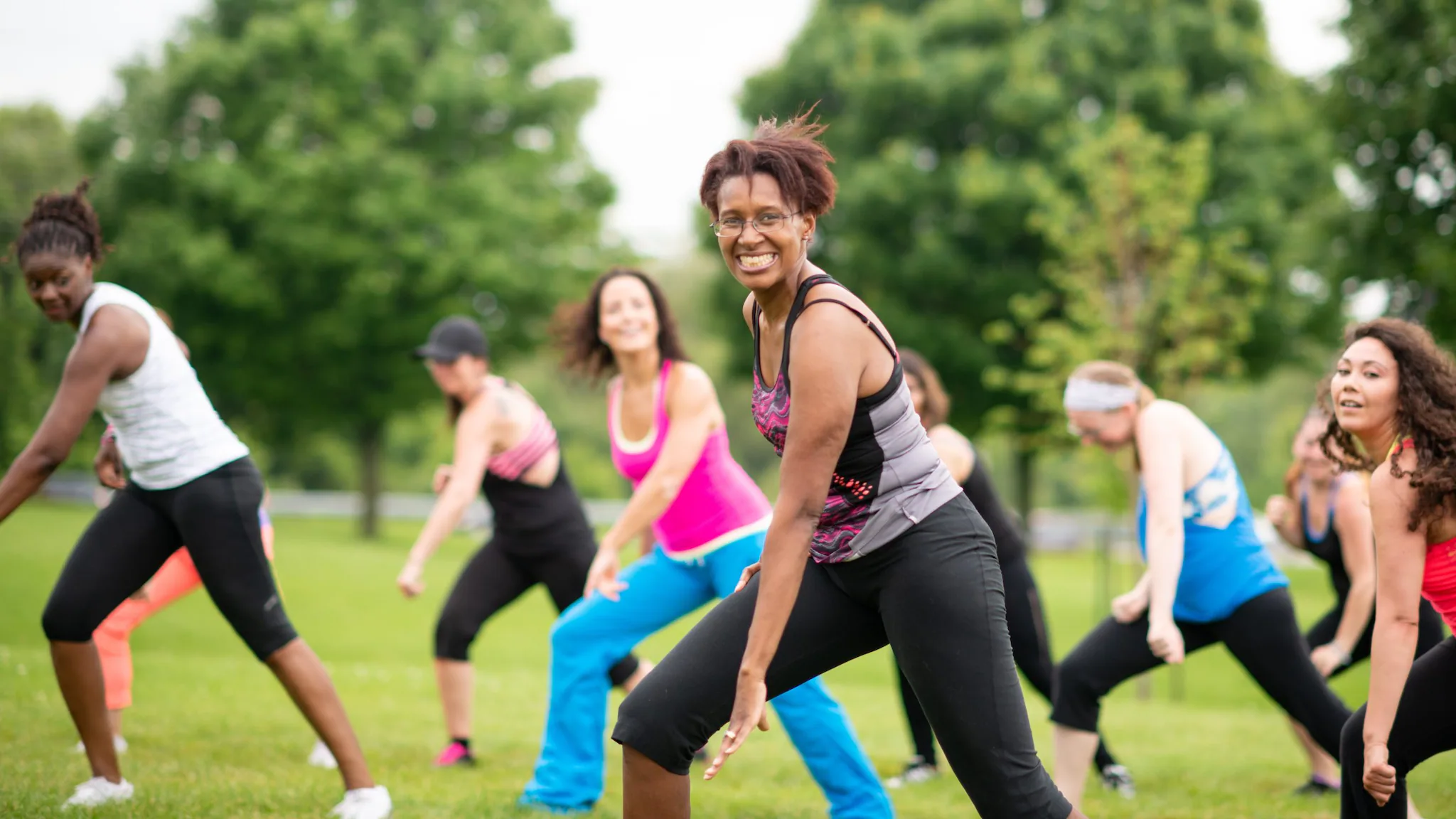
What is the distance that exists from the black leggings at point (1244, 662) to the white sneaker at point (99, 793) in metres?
4.17

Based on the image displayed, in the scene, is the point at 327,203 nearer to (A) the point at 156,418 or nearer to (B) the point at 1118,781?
(A) the point at 156,418

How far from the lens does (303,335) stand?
27.2m

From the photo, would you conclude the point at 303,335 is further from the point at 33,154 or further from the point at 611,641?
the point at 611,641

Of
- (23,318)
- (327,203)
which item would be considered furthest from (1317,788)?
(23,318)

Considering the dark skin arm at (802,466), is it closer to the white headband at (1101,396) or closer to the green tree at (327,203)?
the white headband at (1101,396)

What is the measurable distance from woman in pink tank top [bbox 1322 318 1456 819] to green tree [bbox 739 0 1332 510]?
2023 cm

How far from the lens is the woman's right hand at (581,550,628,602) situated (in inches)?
211

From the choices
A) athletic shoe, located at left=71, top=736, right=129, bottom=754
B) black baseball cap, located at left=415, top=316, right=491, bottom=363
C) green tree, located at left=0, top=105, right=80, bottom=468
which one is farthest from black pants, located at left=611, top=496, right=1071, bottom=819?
green tree, located at left=0, top=105, right=80, bottom=468

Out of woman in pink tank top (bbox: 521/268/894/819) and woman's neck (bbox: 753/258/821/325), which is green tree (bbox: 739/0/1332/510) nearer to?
woman in pink tank top (bbox: 521/268/894/819)

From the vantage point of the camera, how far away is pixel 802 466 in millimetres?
3162

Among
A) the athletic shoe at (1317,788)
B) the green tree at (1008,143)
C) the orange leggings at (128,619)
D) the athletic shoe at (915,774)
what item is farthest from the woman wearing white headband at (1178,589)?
the green tree at (1008,143)

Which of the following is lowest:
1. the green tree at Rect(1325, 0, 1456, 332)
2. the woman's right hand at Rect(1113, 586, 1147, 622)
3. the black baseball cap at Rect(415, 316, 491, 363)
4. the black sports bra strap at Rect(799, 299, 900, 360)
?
the woman's right hand at Rect(1113, 586, 1147, 622)

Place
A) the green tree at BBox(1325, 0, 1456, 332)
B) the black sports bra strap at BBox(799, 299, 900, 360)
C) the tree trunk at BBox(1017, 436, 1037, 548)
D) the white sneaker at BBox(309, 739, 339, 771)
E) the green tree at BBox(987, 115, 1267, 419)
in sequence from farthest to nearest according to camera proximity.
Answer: the tree trunk at BBox(1017, 436, 1037, 548), the green tree at BBox(1325, 0, 1456, 332), the green tree at BBox(987, 115, 1267, 419), the white sneaker at BBox(309, 739, 339, 771), the black sports bra strap at BBox(799, 299, 900, 360)

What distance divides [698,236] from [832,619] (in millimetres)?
27048
